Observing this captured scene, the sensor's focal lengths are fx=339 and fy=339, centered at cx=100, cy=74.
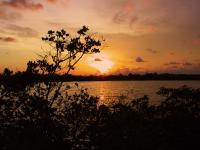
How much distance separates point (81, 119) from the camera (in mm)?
24188

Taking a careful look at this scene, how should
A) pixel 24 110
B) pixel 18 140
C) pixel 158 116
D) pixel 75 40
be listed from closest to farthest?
pixel 18 140
pixel 24 110
pixel 75 40
pixel 158 116

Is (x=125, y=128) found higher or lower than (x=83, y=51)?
lower

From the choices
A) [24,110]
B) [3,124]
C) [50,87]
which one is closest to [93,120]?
[50,87]

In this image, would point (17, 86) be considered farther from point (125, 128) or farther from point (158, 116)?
point (158, 116)

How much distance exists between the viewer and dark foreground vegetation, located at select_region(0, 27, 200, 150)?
18875 millimetres

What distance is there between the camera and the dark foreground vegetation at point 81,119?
1888cm

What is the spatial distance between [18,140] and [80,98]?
29.8ft

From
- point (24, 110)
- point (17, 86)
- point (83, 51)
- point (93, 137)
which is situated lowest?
point (93, 137)

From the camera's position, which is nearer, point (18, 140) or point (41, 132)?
point (18, 140)

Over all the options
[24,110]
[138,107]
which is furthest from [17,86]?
[138,107]

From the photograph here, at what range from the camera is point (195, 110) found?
24.9 meters

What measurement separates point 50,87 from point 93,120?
12.9 feet

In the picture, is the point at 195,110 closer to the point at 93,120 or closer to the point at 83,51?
the point at 93,120

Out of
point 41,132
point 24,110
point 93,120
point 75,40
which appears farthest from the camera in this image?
point 93,120
